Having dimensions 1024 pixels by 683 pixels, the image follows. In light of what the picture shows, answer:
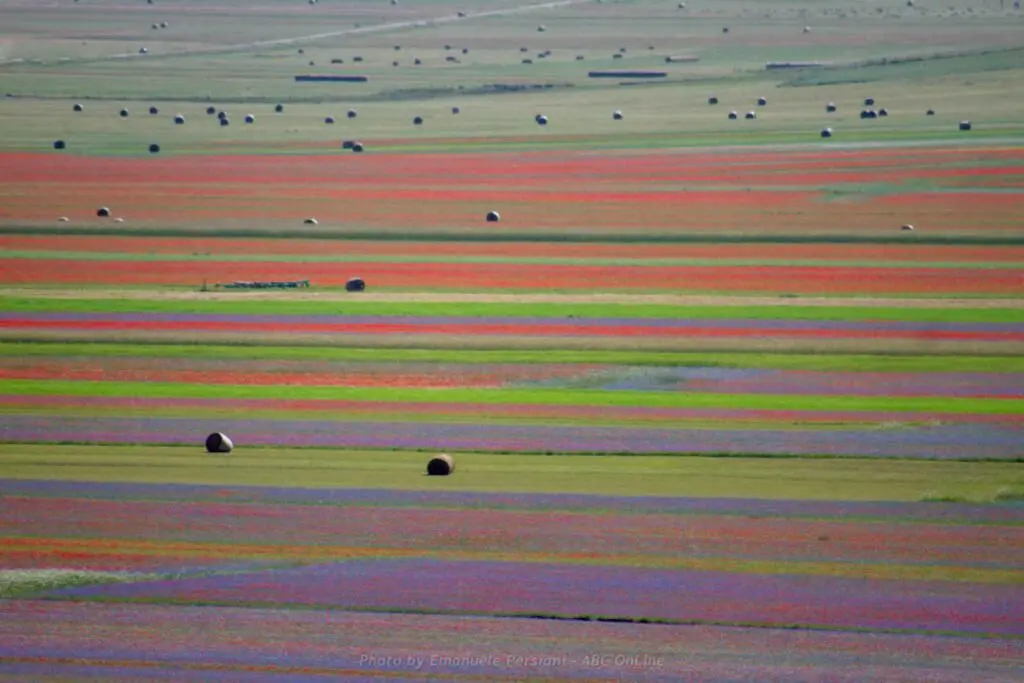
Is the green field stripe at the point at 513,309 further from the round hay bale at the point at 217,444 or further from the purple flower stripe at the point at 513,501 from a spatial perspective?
the purple flower stripe at the point at 513,501

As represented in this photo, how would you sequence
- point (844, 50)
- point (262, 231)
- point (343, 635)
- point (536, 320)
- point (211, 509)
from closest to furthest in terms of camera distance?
point (343, 635) < point (211, 509) < point (536, 320) < point (262, 231) < point (844, 50)

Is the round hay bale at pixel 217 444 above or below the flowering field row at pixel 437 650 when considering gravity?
above

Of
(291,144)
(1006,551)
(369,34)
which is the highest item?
(369,34)

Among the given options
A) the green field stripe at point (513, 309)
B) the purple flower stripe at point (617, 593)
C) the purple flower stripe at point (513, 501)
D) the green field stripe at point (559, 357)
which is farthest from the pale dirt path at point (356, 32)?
the purple flower stripe at point (617, 593)

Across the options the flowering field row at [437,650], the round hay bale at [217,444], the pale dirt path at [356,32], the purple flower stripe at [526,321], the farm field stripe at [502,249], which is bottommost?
the flowering field row at [437,650]

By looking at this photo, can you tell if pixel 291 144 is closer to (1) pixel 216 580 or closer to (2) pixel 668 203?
(2) pixel 668 203

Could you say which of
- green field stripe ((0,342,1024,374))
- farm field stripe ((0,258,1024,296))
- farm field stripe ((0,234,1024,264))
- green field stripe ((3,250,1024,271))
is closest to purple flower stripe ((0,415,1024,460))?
green field stripe ((0,342,1024,374))

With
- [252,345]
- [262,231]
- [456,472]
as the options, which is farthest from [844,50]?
[456,472]

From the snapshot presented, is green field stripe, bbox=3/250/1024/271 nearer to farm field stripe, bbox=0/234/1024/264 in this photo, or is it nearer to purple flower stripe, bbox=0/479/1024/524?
farm field stripe, bbox=0/234/1024/264

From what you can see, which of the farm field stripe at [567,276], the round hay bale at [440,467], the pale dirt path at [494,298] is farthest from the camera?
the farm field stripe at [567,276]
